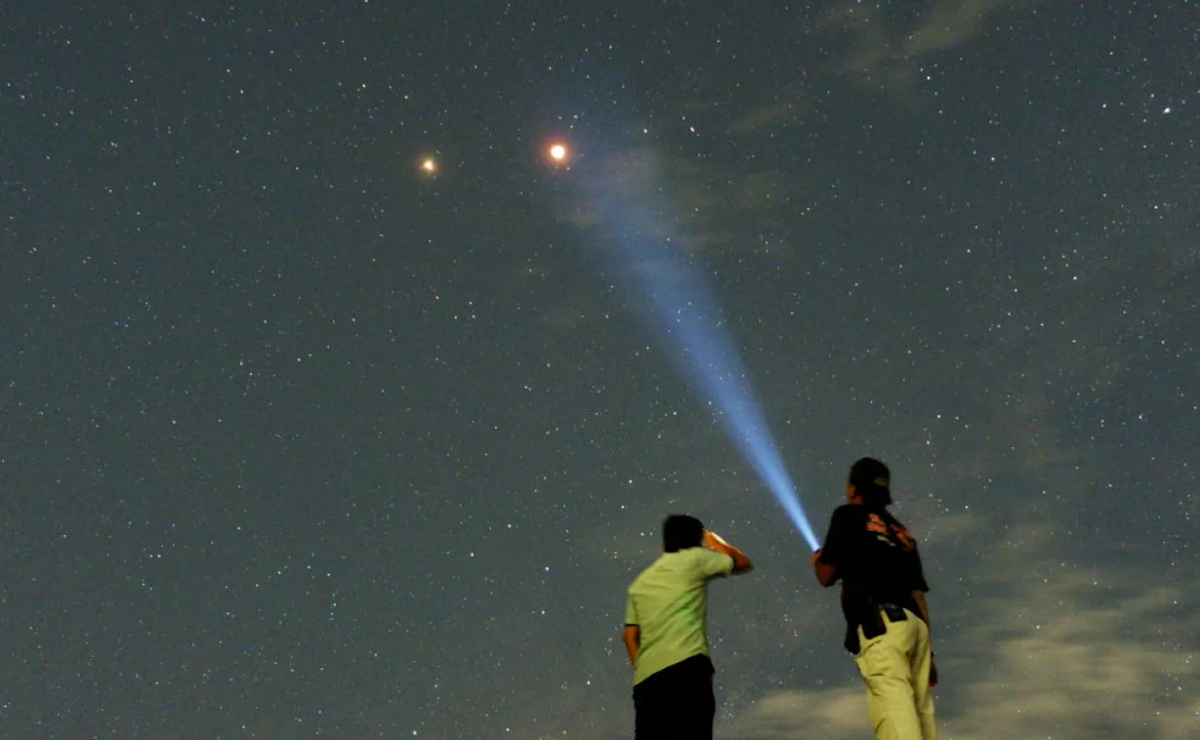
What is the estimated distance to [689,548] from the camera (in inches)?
254

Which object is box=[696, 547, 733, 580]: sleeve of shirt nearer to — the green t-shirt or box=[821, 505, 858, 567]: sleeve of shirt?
the green t-shirt

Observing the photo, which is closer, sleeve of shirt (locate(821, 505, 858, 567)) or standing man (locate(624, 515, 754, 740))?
sleeve of shirt (locate(821, 505, 858, 567))

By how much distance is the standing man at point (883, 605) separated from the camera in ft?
17.7

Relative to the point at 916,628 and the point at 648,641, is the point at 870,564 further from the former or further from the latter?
the point at 648,641

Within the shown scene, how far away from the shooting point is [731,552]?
6465mm

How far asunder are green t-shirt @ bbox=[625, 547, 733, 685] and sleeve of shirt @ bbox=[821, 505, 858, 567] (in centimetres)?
74

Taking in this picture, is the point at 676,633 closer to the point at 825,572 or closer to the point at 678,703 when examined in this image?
the point at 678,703

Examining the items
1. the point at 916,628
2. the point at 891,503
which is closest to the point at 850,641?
the point at 916,628

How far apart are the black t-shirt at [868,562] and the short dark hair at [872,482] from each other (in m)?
0.09

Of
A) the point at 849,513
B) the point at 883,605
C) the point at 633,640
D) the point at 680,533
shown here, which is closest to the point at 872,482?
the point at 849,513

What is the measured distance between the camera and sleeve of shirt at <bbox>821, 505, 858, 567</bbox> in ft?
18.7

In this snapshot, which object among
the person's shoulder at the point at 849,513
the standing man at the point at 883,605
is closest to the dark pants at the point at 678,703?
the standing man at the point at 883,605

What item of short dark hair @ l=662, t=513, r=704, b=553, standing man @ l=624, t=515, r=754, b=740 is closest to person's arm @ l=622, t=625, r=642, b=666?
standing man @ l=624, t=515, r=754, b=740

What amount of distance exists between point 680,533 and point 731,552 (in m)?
0.29
